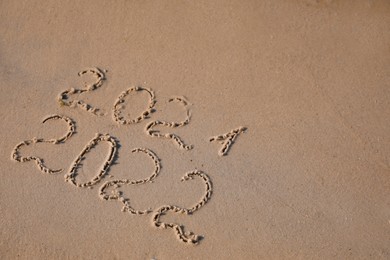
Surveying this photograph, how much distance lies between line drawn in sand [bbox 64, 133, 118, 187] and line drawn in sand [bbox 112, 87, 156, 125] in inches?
7.1

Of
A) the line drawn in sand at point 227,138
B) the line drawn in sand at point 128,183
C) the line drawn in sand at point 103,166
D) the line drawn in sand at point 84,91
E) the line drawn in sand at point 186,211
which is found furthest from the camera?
the line drawn in sand at point 84,91

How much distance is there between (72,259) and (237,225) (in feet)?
3.82

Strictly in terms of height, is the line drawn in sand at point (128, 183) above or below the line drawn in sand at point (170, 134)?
below

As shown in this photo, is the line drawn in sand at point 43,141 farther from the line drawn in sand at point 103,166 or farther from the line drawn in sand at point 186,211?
the line drawn in sand at point 186,211

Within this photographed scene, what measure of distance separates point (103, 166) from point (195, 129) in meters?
0.78

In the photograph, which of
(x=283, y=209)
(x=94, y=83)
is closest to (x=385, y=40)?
(x=283, y=209)

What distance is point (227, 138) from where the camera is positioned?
405 centimetres

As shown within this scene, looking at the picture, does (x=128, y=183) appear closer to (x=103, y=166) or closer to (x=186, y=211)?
(x=103, y=166)

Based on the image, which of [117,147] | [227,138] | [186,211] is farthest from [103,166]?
[227,138]

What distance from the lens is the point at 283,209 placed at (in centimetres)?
374

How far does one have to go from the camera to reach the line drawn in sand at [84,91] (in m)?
4.13

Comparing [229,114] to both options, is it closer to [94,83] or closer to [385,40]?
[94,83]

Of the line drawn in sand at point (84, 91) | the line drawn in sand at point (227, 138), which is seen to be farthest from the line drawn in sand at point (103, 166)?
the line drawn in sand at point (227, 138)

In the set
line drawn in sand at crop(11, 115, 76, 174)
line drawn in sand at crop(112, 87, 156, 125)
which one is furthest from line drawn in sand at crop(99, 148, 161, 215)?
line drawn in sand at crop(11, 115, 76, 174)
